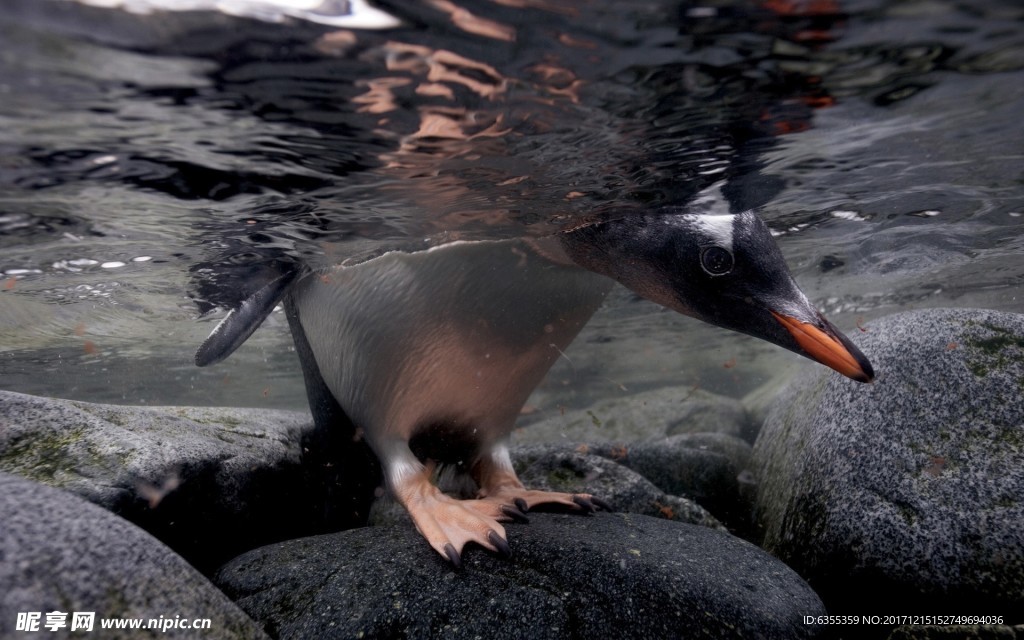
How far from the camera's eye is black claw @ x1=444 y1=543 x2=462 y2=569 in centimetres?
247

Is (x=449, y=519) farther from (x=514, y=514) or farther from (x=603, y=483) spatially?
(x=603, y=483)

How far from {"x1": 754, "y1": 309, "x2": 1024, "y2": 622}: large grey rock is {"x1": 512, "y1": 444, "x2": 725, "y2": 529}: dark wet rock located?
625mm

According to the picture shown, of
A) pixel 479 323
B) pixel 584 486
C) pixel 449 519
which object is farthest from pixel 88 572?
pixel 584 486

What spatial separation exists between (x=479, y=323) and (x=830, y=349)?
1.97 meters

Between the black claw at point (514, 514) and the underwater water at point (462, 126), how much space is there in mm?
1801

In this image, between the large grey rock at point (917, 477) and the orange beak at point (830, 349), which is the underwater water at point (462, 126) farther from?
Result: the orange beak at point (830, 349)

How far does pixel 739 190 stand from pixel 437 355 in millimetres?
2896

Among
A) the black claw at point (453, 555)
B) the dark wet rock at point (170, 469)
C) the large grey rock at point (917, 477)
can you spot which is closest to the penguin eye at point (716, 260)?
the large grey rock at point (917, 477)

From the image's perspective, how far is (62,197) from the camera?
11.8 feet

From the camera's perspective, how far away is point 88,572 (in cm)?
168

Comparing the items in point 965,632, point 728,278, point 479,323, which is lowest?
point 965,632

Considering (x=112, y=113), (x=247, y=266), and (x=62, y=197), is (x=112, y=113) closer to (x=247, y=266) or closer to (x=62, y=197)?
(x=62, y=197)

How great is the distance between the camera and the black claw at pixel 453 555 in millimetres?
2473

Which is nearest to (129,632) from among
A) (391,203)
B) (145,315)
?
(391,203)
